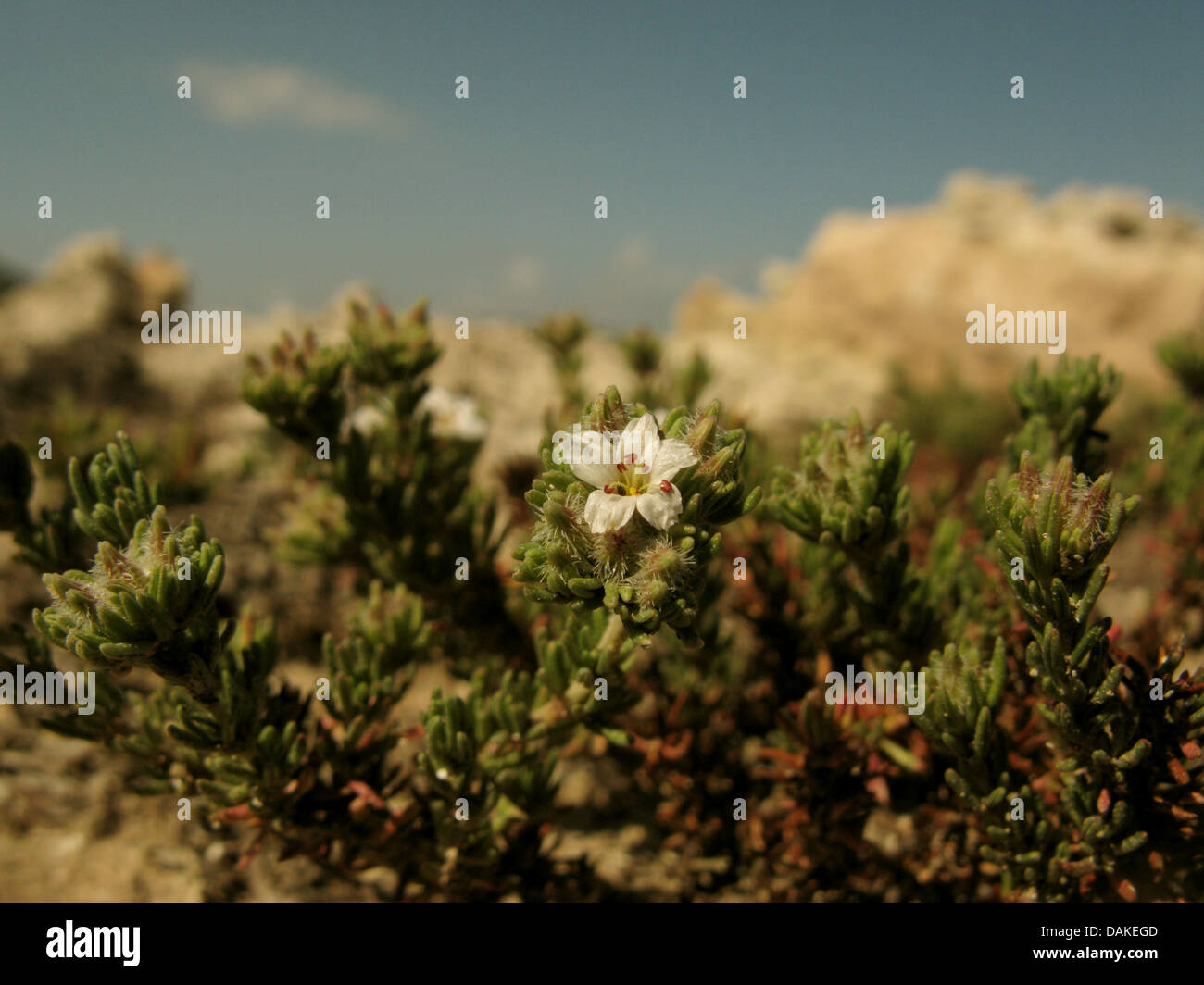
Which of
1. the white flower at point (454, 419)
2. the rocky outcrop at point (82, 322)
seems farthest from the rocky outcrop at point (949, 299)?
the rocky outcrop at point (82, 322)

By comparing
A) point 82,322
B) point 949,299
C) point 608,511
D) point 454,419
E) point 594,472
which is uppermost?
point 949,299

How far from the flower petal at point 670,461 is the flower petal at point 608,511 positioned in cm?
8

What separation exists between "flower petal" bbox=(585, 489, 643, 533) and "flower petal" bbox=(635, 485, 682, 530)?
0.02 metres

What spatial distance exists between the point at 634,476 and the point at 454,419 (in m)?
2.55

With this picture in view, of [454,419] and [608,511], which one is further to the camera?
[454,419]

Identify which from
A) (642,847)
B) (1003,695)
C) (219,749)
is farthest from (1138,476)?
(219,749)

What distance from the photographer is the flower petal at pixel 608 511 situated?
6.84 feet

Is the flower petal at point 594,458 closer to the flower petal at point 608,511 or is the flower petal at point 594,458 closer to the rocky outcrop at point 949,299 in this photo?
the flower petal at point 608,511

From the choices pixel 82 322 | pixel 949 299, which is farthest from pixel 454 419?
pixel 949 299

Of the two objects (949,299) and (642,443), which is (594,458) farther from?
(949,299)

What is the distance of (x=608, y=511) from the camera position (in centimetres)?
209
